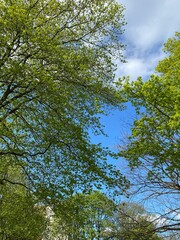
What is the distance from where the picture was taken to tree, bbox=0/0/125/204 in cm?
930

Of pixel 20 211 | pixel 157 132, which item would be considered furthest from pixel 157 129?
pixel 20 211

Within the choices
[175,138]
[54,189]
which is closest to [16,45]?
[54,189]

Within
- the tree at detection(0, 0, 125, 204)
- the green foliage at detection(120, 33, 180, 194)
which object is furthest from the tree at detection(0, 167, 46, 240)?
the green foliage at detection(120, 33, 180, 194)

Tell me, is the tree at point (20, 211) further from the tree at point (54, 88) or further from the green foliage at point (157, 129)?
the green foliage at point (157, 129)

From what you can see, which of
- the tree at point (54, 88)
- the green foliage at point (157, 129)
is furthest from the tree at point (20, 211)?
the green foliage at point (157, 129)

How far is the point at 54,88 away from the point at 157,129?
356cm

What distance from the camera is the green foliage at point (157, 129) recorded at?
9.15m

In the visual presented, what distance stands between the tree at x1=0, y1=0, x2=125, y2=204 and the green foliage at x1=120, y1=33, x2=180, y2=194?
98 cm

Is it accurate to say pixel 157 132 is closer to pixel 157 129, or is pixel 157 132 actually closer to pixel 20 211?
pixel 157 129

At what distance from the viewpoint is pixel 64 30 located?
37.8 ft

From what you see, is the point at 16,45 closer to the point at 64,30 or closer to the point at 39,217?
the point at 64,30

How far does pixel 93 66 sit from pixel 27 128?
351 centimetres

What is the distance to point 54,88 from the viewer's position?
908 centimetres

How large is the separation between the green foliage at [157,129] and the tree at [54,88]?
98 cm
